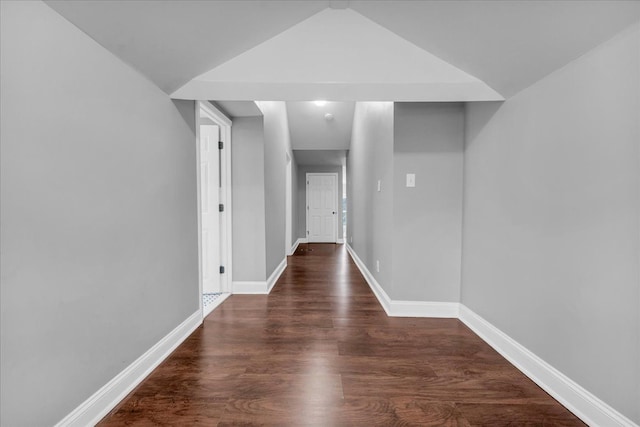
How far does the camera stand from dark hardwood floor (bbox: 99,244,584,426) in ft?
4.63

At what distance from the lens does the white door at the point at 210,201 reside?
3127mm

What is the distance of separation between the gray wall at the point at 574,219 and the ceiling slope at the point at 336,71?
1.58 ft

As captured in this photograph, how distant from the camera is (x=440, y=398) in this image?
1541 millimetres

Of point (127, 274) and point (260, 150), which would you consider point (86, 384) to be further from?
point (260, 150)

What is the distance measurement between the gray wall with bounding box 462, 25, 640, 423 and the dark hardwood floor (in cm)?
33

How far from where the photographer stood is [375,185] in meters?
3.43

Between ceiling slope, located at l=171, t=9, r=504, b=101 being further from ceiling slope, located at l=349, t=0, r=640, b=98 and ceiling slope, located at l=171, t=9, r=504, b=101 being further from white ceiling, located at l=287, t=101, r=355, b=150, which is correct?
white ceiling, located at l=287, t=101, r=355, b=150

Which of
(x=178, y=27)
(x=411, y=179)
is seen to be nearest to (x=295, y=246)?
(x=411, y=179)

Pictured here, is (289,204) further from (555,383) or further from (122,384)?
(555,383)

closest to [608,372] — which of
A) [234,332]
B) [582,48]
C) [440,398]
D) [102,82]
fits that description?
[440,398]

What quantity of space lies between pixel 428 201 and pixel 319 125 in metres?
3.44

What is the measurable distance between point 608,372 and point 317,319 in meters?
1.83

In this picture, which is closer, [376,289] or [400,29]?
[400,29]

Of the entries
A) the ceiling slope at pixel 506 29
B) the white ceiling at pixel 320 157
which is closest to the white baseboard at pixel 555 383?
the ceiling slope at pixel 506 29
